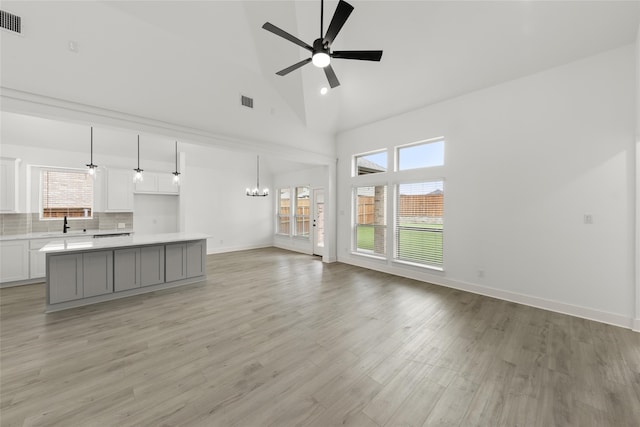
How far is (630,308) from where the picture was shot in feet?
10.1

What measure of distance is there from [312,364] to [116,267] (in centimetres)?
372

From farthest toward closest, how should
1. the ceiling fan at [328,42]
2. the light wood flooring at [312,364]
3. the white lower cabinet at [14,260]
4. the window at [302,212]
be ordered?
the window at [302,212], the white lower cabinet at [14,260], the ceiling fan at [328,42], the light wood flooring at [312,364]

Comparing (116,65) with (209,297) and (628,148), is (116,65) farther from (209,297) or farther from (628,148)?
(628,148)

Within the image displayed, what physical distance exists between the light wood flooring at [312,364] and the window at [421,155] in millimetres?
2673

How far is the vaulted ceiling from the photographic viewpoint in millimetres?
2955

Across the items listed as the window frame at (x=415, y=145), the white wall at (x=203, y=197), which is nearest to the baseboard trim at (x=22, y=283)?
the white wall at (x=203, y=197)

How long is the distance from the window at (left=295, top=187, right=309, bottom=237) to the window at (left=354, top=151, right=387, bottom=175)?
8.80 feet

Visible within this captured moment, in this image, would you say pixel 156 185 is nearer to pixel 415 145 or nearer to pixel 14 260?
pixel 14 260

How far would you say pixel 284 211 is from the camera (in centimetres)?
955

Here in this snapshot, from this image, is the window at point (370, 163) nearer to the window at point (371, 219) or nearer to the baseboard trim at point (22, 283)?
the window at point (371, 219)

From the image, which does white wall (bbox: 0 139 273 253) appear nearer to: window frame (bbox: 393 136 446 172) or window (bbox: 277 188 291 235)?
window (bbox: 277 188 291 235)

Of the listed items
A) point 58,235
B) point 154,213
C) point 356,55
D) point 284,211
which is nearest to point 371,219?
point 356,55

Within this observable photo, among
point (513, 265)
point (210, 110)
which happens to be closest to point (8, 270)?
point (210, 110)

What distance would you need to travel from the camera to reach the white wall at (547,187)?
10.4ft
